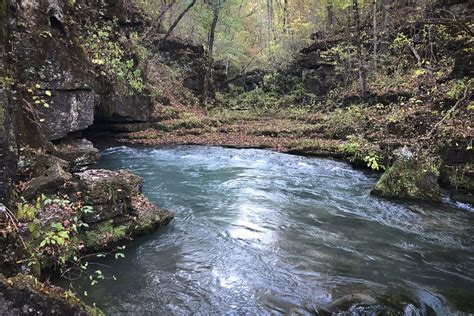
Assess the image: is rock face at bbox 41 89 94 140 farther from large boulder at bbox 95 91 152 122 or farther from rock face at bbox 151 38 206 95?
rock face at bbox 151 38 206 95

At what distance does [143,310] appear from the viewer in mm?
4945

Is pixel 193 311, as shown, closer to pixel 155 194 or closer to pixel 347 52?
pixel 155 194

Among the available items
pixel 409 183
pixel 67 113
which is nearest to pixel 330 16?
pixel 409 183

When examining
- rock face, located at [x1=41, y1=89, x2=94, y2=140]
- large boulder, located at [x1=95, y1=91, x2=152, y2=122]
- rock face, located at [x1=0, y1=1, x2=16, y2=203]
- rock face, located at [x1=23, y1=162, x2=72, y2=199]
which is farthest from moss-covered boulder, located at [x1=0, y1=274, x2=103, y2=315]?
large boulder, located at [x1=95, y1=91, x2=152, y2=122]

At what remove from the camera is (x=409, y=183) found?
9867mm

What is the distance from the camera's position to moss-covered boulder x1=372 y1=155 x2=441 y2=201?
32.1 ft

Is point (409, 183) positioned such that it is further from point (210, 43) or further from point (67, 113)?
point (210, 43)

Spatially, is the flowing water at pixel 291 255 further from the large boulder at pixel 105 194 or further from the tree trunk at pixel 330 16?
the tree trunk at pixel 330 16

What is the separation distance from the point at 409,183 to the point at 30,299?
31.5 feet

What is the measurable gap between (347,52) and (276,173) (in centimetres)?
1242

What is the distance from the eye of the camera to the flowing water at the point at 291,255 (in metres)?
5.15

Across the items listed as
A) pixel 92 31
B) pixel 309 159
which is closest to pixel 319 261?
pixel 309 159

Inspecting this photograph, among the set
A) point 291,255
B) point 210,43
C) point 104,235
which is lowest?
point 291,255

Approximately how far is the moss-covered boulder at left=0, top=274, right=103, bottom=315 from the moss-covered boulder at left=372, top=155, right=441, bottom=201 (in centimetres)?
917
